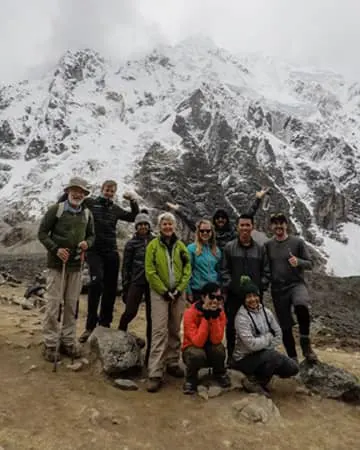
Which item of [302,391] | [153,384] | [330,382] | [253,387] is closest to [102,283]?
[153,384]

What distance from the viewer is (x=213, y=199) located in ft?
595

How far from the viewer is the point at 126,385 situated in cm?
782

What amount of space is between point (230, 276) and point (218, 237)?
3.28ft

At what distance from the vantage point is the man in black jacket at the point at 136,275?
28.6ft

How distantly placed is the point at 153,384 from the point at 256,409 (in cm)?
166

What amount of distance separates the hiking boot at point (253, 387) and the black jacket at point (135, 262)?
238 cm

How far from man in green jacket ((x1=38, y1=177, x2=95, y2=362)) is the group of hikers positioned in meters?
0.02

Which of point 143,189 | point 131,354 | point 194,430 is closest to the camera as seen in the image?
point 194,430

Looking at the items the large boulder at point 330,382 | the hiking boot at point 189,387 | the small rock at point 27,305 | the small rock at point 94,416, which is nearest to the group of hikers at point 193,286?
the hiking boot at point 189,387

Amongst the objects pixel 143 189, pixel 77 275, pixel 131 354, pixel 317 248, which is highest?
pixel 143 189

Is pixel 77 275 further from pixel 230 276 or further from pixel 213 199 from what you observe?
pixel 213 199

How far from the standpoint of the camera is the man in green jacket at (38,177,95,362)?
8406mm

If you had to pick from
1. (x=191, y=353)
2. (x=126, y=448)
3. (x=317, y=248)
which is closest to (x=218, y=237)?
(x=191, y=353)

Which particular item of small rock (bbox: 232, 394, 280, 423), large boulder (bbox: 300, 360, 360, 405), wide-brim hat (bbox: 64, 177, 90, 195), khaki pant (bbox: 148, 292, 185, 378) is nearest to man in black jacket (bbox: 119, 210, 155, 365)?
khaki pant (bbox: 148, 292, 185, 378)
